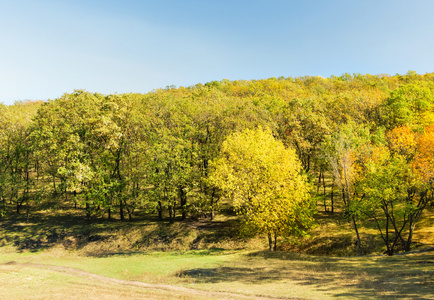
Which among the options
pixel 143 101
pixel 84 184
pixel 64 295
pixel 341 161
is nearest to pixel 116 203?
pixel 84 184

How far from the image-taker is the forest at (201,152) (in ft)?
118

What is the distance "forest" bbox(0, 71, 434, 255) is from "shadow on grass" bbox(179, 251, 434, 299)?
6.98m

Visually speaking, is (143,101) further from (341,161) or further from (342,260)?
(342,260)

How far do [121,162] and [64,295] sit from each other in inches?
1344

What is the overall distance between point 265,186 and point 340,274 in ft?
46.2

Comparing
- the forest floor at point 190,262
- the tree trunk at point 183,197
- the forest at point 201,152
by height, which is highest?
the forest at point 201,152

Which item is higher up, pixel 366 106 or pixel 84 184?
pixel 366 106

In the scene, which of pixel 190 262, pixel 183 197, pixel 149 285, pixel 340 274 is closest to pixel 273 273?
pixel 340 274

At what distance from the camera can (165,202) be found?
1746 inches

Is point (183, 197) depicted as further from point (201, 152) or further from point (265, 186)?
point (265, 186)

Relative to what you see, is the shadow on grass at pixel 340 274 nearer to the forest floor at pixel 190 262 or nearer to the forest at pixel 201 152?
the forest floor at pixel 190 262

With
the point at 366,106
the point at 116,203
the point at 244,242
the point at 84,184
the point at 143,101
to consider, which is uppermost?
the point at 143,101

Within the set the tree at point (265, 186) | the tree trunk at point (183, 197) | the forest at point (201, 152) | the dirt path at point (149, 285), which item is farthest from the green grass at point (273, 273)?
the tree trunk at point (183, 197)

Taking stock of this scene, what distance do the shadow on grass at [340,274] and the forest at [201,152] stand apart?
6980 mm
